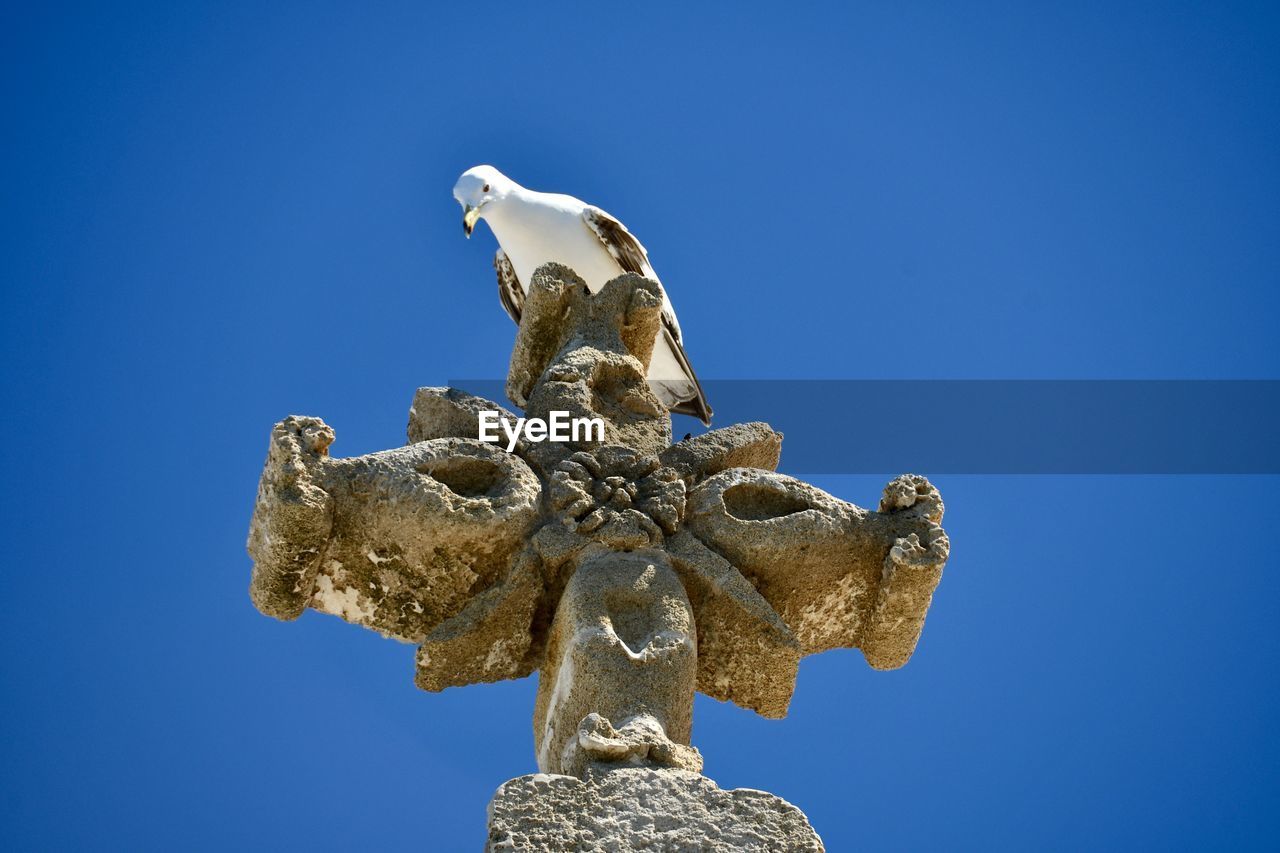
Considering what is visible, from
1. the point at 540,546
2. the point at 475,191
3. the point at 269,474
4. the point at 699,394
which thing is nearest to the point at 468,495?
the point at 540,546

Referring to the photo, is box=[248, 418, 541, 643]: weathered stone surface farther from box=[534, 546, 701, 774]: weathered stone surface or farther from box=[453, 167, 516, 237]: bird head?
box=[453, 167, 516, 237]: bird head

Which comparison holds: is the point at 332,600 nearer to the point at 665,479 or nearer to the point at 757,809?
the point at 665,479

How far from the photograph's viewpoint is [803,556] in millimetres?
5047

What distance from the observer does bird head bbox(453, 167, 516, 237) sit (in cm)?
1110

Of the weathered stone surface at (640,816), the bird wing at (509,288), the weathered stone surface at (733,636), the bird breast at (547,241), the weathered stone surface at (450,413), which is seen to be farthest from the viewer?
the bird wing at (509,288)

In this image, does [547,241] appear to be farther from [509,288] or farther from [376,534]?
[376,534]

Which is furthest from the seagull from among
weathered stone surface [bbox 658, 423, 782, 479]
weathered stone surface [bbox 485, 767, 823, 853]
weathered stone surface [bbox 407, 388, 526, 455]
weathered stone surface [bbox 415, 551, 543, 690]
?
weathered stone surface [bbox 485, 767, 823, 853]

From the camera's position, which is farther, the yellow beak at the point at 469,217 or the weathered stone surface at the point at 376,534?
the yellow beak at the point at 469,217

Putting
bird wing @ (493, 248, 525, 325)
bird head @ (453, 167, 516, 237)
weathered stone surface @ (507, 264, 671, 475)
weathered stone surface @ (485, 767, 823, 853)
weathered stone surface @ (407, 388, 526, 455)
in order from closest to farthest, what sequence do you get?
1. weathered stone surface @ (485, 767, 823, 853)
2. weathered stone surface @ (407, 388, 526, 455)
3. weathered stone surface @ (507, 264, 671, 475)
4. bird wing @ (493, 248, 525, 325)
5. bird head @ (453, 167, 516, 237)

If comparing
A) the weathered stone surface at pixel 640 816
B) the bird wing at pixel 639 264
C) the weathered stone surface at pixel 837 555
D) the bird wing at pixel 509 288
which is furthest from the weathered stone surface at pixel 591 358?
the bird wing at pixel 509 288

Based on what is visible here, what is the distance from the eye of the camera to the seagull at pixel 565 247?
8.71m

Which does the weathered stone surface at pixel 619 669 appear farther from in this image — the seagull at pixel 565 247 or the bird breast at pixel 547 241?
the bird breast at pixel 547 241

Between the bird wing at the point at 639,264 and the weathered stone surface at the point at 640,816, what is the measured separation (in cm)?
487

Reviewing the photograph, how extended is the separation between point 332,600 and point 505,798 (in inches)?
56.1
